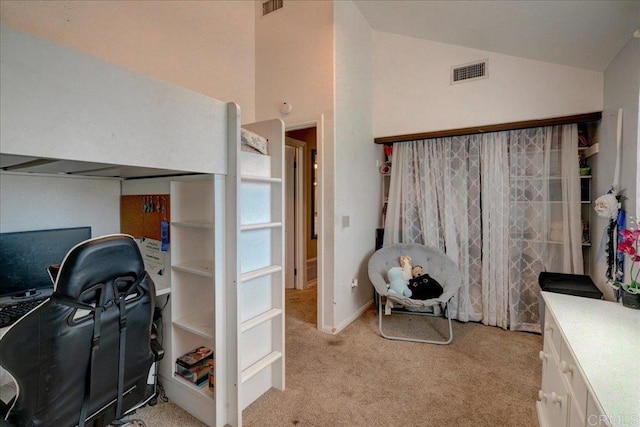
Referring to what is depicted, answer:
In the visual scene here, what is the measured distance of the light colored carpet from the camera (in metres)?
1.74

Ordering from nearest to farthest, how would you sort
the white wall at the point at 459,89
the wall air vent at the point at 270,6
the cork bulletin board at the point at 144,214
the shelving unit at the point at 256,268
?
the shelving unit at the point at 256,268 < the cork bulletin board at the point at 144,214 < the white wall at the point at 459,89 < the wall air vent at the point at 270,6

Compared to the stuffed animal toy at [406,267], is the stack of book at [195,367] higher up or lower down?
lower down

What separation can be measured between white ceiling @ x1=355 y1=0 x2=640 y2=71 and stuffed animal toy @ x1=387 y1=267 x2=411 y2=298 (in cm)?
231

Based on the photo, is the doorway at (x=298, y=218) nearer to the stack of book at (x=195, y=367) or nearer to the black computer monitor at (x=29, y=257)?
the stack of book at (x=195, y=367)

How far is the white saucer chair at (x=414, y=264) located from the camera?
2.76 m

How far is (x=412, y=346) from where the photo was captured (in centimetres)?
261

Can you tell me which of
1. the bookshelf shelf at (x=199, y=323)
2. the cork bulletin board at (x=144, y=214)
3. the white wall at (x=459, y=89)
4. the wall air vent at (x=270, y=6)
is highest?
the wall air vent at (x=270, y=6)

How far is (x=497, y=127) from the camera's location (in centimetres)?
290

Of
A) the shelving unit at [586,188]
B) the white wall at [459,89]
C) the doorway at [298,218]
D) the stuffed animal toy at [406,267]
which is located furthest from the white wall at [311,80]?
the shelving unit at [586,188]

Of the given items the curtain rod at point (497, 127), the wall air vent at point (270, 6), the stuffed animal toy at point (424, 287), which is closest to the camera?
the curtain rod at point (497, 127)

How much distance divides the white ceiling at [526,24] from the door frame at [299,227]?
6.42ft

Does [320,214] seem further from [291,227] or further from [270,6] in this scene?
[270,6]

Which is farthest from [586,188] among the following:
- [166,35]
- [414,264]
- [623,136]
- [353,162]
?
[166,35]

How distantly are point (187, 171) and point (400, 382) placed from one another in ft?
6.49
